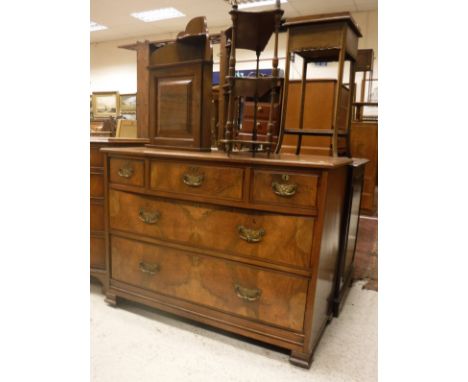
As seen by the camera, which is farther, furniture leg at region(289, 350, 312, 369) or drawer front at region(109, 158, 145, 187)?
drawer front at region(109, 158, 145, 187)

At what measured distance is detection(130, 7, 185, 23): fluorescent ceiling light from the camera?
6311 mm

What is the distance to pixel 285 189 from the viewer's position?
1307 millimetres

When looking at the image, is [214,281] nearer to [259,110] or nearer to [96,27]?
[259,110]

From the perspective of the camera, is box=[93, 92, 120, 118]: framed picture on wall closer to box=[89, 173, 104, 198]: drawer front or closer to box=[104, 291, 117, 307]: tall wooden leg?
box=[89, 173, 104, 198]: drawer front

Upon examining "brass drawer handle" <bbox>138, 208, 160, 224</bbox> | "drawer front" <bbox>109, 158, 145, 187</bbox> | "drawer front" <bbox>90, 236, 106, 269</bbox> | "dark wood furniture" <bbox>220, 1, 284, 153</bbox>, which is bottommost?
"drawer front" <bbox>90, 236, 106, 269</bbox>

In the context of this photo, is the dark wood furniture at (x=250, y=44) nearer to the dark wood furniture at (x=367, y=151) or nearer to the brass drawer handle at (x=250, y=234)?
the brass drawer handle at (x=250, y=234)

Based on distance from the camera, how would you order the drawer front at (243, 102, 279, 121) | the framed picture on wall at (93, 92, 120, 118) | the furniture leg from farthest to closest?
the framed picture on wall at (93, 92, 120, 118), the drawer front at (243, 102, 279, 121), the furniture leg

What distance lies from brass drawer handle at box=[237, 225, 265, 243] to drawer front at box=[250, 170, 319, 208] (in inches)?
5.2

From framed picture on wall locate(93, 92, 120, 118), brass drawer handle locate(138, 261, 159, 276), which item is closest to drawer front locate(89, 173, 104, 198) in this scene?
brass drawer handle locate(138, 261, 159, 276)
